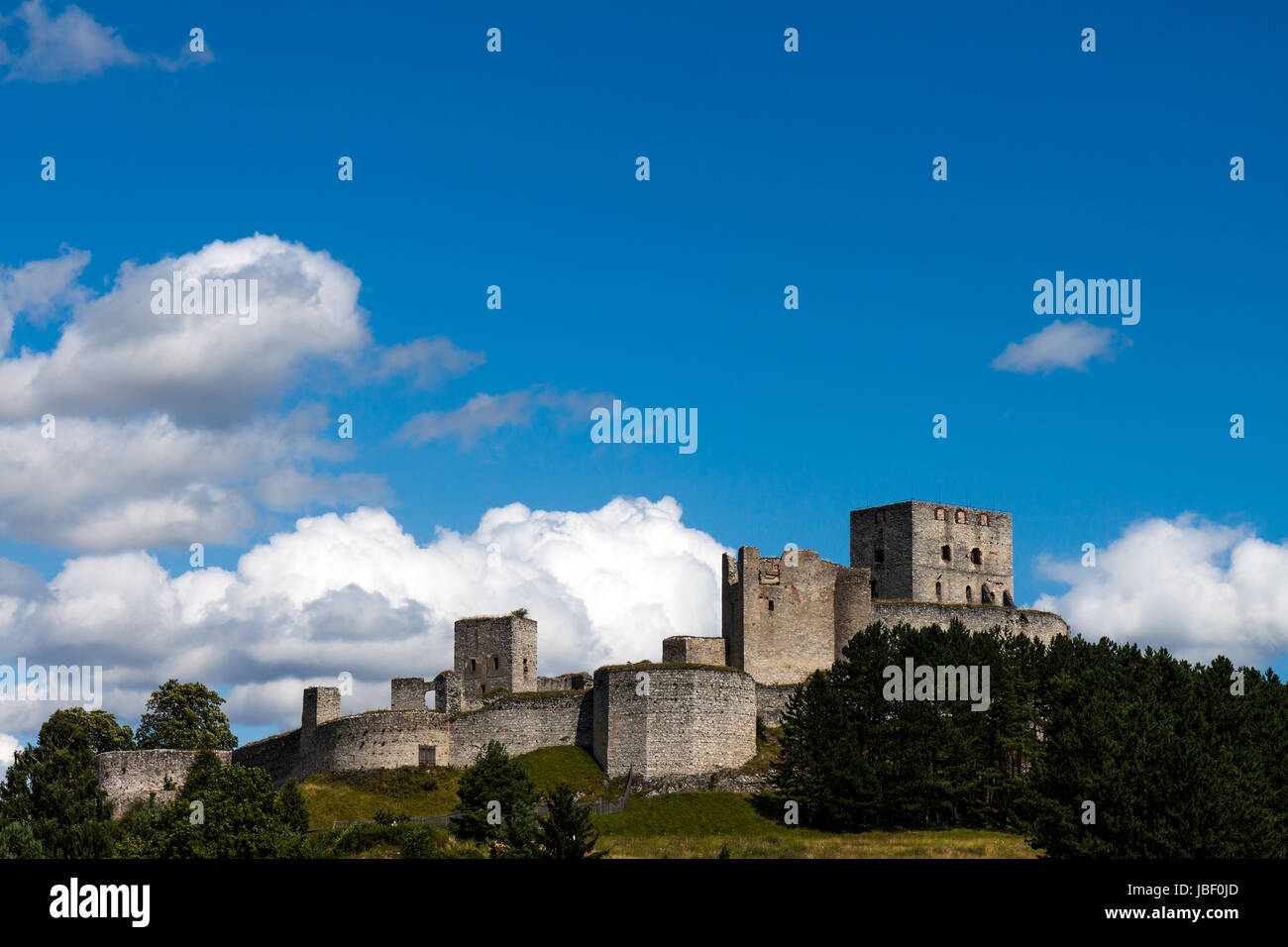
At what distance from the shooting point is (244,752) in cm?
9562

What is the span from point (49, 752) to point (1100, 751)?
61.5 metres

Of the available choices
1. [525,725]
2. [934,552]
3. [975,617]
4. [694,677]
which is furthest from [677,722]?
[934,552]

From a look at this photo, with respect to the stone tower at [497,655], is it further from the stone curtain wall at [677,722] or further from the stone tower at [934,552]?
the stone tower at [934,552]

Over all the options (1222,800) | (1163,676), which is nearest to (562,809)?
(1222,800)

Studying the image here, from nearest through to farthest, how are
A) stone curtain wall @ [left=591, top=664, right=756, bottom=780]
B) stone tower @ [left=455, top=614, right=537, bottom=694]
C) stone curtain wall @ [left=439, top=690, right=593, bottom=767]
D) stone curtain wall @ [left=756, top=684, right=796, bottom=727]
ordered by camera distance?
stone curtain wall @ [left=591, top=664, right=756, bottom=780]
stone curtain wall @ [left=439, top=690, right=593, bottom=767]
stone curtain wall @ [left=756, top=684, right=796, bottom=727]
stone tower @ [left=455, top=614, right=537, bottom=694]

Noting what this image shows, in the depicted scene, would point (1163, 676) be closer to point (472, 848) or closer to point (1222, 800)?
point (1222, 800)

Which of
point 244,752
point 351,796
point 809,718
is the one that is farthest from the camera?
point 244,752

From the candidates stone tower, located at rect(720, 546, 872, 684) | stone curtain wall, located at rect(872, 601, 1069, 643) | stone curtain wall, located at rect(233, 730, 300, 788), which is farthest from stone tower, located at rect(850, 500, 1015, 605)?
stone curtain wall, located at rect(233, 730, 300, 788)

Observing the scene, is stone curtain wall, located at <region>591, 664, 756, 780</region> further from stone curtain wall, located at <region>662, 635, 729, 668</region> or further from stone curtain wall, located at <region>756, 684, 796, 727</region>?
stone curtain wall, located at <region>662, 635, 729, 668</region>

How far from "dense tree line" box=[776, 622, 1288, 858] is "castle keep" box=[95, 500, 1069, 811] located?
624cm

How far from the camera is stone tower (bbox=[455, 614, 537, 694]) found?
93000mm

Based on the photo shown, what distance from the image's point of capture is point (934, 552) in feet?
340

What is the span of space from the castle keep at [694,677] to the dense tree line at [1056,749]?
6.24 meters

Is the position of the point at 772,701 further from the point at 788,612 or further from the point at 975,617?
the point at 975,617
